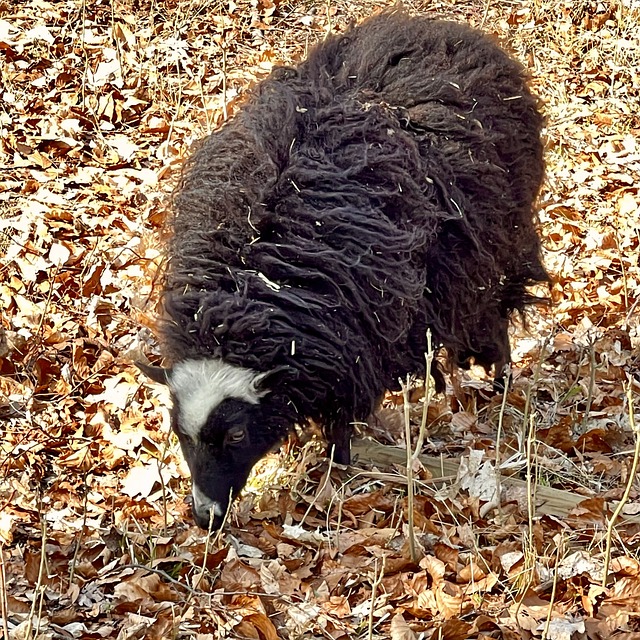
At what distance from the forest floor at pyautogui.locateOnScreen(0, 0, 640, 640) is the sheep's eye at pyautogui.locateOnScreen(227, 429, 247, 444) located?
44 centimetres

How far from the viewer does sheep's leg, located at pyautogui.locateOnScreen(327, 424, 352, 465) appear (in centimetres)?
430

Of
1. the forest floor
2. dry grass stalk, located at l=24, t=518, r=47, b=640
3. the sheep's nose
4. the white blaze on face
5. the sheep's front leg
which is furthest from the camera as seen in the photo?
the sheep's front leg

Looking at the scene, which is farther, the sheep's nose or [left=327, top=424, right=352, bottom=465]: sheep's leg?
[left=327, top=424, right=352, bottom=465]: sheep's leg

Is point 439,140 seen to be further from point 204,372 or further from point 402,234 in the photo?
point 204,372

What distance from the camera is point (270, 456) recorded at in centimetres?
471

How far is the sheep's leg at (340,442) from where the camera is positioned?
4301 millimetres

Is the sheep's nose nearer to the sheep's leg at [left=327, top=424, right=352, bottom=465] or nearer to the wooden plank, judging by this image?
the sheep's leg at [left=327, top=424, right=352, bottom=465]

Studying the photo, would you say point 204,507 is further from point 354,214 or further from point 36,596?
point 354,214

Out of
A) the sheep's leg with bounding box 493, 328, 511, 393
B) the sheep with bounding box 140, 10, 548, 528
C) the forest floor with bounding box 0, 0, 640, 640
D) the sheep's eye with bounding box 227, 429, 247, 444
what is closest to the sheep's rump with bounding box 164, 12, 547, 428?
the sheep with bounding box 140, 10, 548, 528

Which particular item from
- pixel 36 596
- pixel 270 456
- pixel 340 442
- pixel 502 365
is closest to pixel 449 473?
pixel 340 442

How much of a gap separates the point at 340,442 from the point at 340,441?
1cm

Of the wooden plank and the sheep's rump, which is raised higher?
the sheep's rump

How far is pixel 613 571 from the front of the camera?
345cm

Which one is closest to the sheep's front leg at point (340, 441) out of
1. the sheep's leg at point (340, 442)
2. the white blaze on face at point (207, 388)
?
the sheep's leg at point (340, 442)
